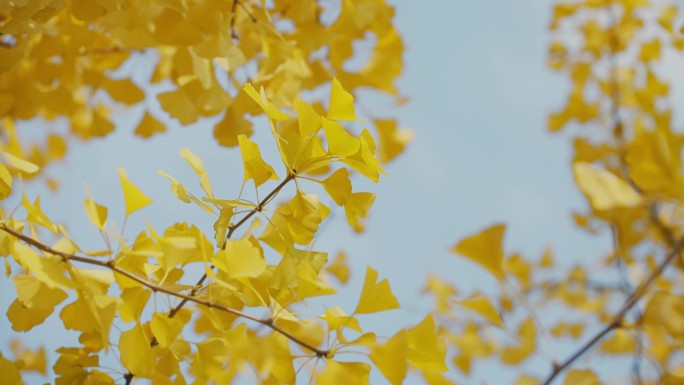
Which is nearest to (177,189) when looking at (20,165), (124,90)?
(20,165)

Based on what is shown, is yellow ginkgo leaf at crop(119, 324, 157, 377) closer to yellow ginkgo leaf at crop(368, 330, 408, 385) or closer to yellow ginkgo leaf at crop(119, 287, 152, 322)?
yellow ginkgo leaf at crop(119, 287, 152, 322)

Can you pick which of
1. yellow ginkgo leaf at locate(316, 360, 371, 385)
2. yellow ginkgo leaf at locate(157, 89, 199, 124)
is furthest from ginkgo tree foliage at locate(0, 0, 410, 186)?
yellow ginkgo leaf at locate(316, 360, 371, 385)

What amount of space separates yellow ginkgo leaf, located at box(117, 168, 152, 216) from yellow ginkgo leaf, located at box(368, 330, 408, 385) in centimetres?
23

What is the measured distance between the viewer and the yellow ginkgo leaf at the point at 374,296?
503 millimetres

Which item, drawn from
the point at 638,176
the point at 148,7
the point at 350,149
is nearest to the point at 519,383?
the point at 638,176

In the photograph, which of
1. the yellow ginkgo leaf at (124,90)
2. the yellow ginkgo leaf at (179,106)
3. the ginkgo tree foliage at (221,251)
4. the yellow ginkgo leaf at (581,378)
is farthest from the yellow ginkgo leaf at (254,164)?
the yellow ginkgo leaf at (124,90)

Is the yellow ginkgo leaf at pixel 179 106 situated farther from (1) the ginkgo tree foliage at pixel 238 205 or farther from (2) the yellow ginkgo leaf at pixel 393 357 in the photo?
(2) the yellow ginkgo leaf at pixel 393 357

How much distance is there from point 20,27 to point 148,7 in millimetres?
169

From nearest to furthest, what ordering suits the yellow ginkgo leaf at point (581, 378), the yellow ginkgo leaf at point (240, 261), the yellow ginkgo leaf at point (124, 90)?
the yellow ginkgo leaf at point (240, 261) → the yellow ginkgo leaf at point (581, 378) → the yellow ginkgo leaf at point (124, 90)

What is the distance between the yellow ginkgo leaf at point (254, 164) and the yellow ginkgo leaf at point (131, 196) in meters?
0.09

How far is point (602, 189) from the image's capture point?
508 millimetres

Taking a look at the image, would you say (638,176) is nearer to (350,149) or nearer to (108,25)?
(350,149)

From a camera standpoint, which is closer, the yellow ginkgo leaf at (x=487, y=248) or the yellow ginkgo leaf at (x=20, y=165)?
the yellow ginkgo leaf at (x=20, y=165)

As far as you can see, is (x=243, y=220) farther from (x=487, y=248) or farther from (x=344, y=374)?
(x=487, y=248)
